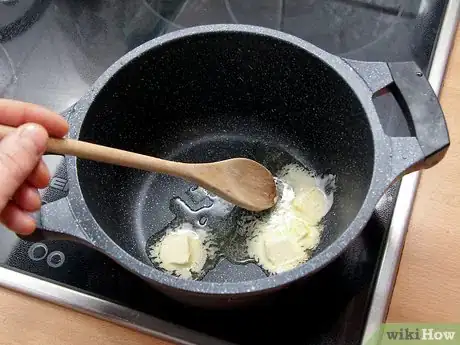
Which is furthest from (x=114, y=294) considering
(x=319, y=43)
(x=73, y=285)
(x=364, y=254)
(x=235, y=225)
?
(x=319, y=43)

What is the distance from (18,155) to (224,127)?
330 mm

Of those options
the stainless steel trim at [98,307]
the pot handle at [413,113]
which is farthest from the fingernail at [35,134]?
the pot handle at [413,113]

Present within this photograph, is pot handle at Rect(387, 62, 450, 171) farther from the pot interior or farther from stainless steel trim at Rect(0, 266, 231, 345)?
stainless steel trim at Rect(0, 266, 231, 345)

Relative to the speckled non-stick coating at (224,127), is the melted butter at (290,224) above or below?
below

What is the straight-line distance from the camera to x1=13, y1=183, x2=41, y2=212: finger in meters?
0.55

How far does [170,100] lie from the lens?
0.74 metres

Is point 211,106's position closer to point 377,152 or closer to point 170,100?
point 170,100

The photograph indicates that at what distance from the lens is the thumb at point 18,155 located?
48 centimetres

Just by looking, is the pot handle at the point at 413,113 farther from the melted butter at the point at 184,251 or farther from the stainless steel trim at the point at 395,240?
the melted butter at the point at 184,251

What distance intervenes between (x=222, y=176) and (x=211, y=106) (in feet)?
0.47

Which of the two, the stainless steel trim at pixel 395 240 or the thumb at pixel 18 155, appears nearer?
the thumb at pixel 18 155

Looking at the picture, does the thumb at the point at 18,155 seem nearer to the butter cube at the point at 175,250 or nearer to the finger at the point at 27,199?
the finger at the point at 27,199

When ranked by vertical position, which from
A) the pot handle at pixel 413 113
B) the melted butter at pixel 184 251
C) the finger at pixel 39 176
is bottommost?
the melted butter at pixel 184 251

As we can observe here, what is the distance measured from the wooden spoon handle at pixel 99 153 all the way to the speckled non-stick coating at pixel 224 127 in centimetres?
4
